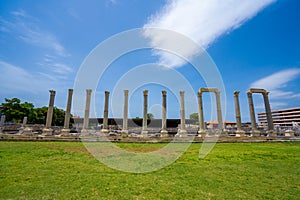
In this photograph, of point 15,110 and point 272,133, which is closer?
point 272,133

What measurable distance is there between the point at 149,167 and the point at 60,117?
173ft

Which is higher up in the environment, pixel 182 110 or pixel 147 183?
pixel 182 110

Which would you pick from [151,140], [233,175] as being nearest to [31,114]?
[151,140]

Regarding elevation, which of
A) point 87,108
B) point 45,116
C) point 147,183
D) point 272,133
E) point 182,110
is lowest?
point 147,183

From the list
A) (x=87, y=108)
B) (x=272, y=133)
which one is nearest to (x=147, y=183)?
(x=87, y=108)

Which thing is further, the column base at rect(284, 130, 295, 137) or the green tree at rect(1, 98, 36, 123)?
the green tree at rect(1, 98, 36, 123)

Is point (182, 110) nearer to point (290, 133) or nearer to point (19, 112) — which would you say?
point (290, 133)

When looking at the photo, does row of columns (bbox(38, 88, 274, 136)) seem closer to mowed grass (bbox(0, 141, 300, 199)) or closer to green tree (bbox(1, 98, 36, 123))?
mowed grass (bbox(0, 141, 300, 199))

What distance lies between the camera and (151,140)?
67.6 feet

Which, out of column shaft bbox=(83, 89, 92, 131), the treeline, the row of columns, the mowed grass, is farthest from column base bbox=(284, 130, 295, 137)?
the treeline

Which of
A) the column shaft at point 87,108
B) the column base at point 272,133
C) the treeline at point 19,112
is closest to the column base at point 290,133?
the column base at point 272,133

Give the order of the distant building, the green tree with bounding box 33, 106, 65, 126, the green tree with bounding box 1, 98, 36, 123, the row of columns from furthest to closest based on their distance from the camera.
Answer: the distant building, the green tree with bounding box 33, 106, 65, 126, the green tree with bounding box 1, 98, 36, 123, the row of columns

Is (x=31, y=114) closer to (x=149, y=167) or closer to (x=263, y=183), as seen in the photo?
(x=149, y=167)

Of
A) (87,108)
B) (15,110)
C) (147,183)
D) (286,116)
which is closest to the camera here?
(147,183)
